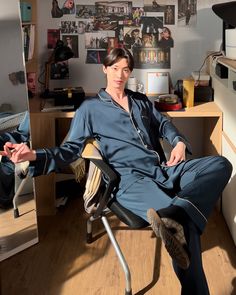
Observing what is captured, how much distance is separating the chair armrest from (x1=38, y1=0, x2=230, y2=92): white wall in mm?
1269

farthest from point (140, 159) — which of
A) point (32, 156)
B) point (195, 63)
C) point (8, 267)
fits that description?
point (195, 63)

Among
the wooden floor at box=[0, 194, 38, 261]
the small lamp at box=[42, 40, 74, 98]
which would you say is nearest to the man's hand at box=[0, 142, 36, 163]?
the wooden floor at box=[0, 194, 38, 261]

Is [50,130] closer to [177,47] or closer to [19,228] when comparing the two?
[19,228]

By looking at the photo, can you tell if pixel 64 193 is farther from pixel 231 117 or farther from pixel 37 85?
pixel 231 117

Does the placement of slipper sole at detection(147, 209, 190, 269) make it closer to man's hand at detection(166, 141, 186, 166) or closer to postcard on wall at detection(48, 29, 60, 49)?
man's hand at detection(166, 141, 186, 166)

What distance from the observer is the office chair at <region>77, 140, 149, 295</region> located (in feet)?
7.11

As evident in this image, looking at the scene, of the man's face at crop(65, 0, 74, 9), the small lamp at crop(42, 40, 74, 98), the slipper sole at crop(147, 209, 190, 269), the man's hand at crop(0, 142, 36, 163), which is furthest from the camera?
the man's face at crop(65, 0, 74, 9)

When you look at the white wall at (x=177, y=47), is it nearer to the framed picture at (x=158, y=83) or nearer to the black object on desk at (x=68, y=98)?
the framed picture at (x=158, y=83)

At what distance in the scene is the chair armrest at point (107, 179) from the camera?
2.19 m

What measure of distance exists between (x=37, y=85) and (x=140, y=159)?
Result: 1.34m

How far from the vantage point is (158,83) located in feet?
10.9

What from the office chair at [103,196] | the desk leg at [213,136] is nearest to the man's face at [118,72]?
the office chair at [103,196]

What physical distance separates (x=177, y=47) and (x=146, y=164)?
129 cm

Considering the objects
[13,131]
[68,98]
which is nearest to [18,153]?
[13,131]
